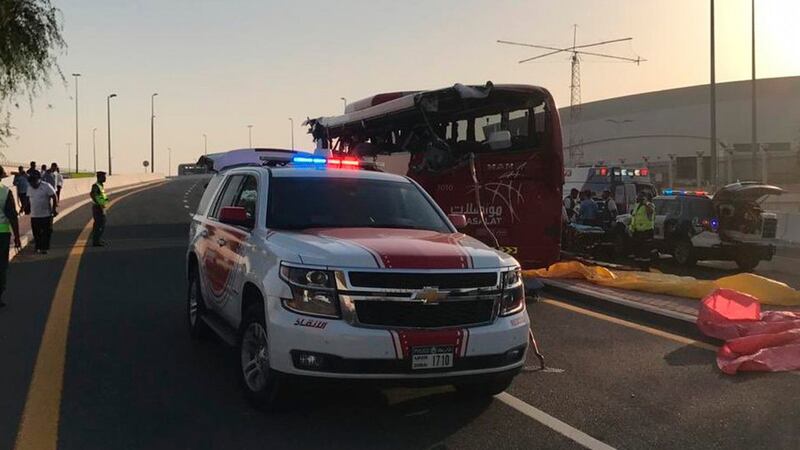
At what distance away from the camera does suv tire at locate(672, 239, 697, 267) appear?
15.4 metres

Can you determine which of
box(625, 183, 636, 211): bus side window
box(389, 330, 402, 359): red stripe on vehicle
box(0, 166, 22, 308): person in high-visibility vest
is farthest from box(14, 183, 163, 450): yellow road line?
box(625, 183, 636, 211): bus side window

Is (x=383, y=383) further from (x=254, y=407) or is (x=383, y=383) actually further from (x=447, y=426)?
(x=254, y=407)

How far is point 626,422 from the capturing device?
5.20 meters

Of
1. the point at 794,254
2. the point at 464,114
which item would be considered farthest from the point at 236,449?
the point at 794,254

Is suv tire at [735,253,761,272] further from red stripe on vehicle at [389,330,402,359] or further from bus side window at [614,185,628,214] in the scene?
red stripe on vehicle at [389,330,402,359]

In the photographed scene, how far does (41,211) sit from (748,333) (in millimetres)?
13069

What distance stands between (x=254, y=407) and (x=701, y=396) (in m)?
3.49

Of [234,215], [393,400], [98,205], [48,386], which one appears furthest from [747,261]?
[98,205]

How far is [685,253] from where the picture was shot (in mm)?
15500

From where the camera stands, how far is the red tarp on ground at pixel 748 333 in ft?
21.6

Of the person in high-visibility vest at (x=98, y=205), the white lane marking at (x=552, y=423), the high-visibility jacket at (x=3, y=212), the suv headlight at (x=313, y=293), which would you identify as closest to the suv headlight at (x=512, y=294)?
the white lane marking at (x=552, y=423)

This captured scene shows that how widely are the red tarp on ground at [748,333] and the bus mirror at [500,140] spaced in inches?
163

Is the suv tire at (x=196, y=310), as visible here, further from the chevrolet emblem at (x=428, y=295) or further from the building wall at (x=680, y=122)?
the building wall at (x=680, y=122)

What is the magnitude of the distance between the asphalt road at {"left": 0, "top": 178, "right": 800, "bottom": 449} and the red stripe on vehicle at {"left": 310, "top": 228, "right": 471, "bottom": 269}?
88cm
